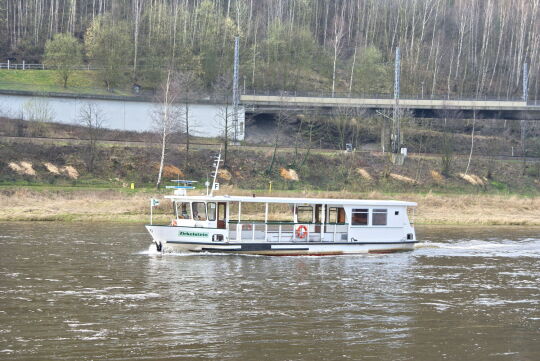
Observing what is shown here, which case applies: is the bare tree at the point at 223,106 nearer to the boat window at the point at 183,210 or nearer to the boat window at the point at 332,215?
the boat window at the point at 332,215

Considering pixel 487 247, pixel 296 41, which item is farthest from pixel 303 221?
pixel 296 41

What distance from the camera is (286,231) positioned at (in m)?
A: 38.3

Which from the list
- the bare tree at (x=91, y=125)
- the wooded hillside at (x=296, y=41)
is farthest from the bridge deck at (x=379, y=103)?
the bare tree at (x=91, y=125)

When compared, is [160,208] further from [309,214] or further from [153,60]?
[153,60]

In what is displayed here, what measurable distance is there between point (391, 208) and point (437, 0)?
9279 centimetres

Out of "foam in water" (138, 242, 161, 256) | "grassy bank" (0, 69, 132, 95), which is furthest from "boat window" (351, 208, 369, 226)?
"grassy bank" (0, 69, 132, 95)

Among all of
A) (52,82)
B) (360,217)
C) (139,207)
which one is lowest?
(139,207)

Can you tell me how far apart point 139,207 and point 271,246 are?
1951 centimetres

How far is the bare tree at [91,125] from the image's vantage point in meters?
70.3

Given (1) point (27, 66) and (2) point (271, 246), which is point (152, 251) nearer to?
(2) point (271, 246)

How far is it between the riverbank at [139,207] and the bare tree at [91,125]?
11.7m

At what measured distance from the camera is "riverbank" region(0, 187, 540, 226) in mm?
51469

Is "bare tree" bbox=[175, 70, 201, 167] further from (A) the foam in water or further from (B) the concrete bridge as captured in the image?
(A) the foam in water

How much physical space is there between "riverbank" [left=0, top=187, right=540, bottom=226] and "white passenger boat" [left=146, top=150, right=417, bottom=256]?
13.0 meters
